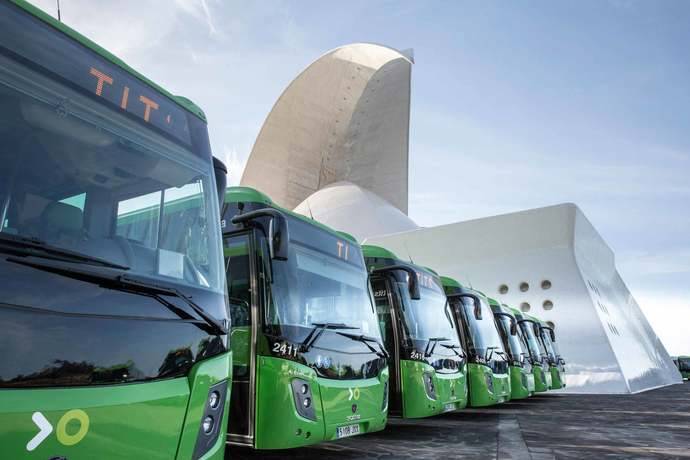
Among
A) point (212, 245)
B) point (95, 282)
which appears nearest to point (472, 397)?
point (212, 245)

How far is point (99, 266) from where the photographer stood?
7.54 ft

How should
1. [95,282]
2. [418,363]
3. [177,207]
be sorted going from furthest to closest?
[418,363], [177,207], [95,282]

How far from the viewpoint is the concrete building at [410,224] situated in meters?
20.4

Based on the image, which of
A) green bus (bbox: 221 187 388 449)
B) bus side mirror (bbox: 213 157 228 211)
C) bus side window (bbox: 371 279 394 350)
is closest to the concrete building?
bus side window (bbox: 371 279 394 350)

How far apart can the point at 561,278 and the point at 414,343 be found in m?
16.4

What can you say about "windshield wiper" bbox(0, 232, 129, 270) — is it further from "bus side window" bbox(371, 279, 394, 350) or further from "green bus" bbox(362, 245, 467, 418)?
"bus side window" bbox(371, 279, 394, 350)

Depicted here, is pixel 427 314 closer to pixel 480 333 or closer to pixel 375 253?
pixel 375 253

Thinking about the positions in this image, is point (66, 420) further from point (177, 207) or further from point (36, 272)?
point (177, 207)

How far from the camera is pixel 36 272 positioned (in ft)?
6.73

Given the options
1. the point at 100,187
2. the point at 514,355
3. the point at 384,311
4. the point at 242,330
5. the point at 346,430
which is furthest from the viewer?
the point at 514,355

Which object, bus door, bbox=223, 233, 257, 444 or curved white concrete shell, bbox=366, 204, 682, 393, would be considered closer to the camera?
bus door, bbox=223, 233, 257, 444

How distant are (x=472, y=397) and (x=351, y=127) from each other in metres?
32.7

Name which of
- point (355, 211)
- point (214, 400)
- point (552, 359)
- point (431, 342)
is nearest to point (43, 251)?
point (214, 400)

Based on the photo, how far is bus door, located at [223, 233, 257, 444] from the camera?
4.10 meters
